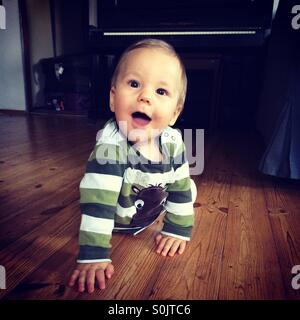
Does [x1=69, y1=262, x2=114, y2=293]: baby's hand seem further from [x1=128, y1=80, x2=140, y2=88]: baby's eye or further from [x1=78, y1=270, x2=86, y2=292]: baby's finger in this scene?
[x1=128, y1=80, x2=140, y2=88]: baby's eye

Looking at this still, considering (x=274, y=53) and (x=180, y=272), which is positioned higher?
(x=274, y=53)

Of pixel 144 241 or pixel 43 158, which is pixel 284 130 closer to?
pixel 144 241

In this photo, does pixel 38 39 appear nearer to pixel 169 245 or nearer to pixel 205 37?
pixel 205 37

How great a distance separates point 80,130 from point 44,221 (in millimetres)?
1448

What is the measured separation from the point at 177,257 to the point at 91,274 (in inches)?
7.6

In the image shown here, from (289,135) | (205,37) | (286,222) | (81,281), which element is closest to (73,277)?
(81,281)

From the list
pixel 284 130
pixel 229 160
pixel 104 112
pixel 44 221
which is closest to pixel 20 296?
pixel 44 221

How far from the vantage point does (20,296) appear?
1.55 feet

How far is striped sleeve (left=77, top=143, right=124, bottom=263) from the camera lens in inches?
19.9

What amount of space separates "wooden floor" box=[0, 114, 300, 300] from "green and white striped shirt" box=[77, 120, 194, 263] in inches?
2.4

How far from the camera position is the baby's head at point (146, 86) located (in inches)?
19.4

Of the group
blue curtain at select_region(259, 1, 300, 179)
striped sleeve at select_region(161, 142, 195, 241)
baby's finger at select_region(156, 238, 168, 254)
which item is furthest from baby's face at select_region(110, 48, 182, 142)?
blue curtain at select_region(259, 1, 300, 179)

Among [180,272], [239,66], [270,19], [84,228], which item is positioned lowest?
[180,272]

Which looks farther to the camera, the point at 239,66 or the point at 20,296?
the point at 239,66
